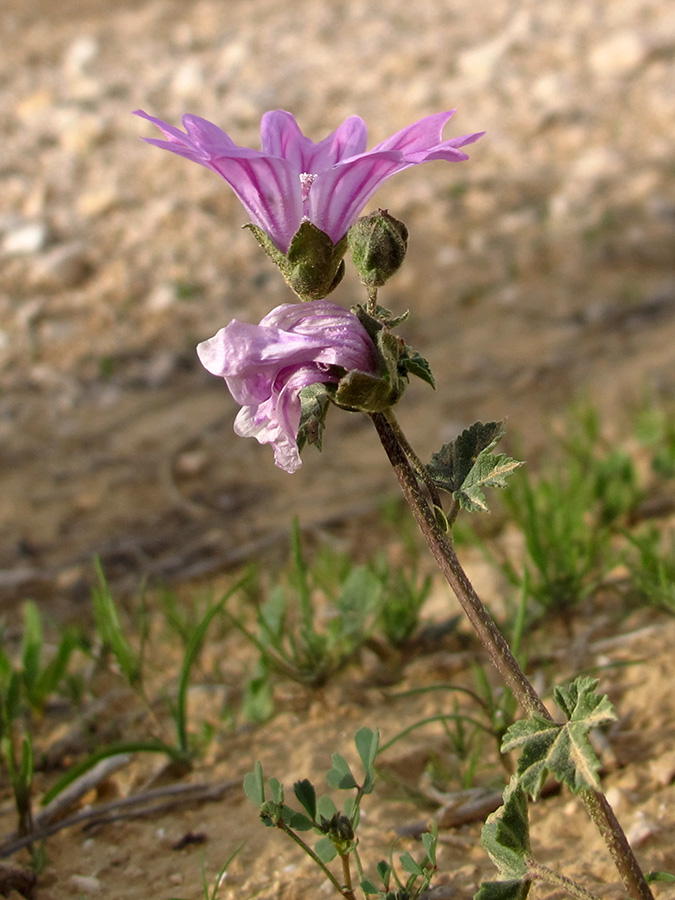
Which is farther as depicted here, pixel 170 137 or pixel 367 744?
pixel 367 744

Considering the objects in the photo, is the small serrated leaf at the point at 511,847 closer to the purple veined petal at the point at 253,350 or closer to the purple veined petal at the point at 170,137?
the purple veined petal at the point at 253,350

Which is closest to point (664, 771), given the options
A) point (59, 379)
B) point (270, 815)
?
point (270, 815)

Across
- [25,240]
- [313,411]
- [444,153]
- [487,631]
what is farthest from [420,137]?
[25,240]

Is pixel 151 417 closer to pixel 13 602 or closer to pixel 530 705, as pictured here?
pixel 13 602

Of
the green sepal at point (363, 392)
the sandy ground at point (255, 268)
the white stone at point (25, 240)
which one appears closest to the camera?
the green sepal at point (363, 392)

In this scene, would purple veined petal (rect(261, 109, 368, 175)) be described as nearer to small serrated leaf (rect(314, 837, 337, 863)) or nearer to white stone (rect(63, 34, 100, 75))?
small serrated leaf (rect(314, 837, 337, 863))

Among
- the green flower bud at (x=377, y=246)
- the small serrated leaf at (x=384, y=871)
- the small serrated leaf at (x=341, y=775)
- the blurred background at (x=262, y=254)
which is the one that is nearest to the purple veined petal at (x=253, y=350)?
the green flower bud at (x=377, y=246)

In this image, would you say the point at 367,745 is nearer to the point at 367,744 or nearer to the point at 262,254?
the point at 367,744
